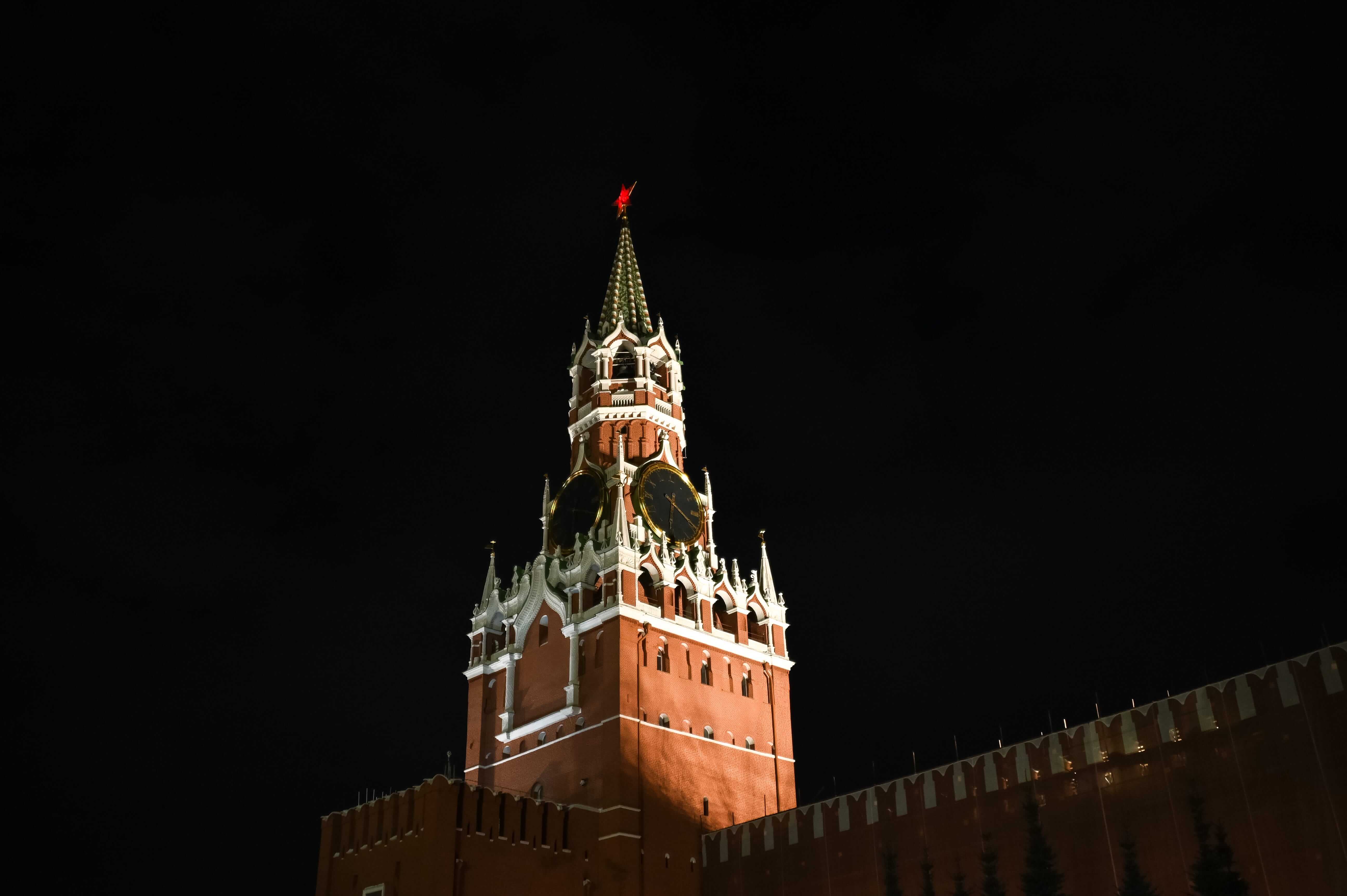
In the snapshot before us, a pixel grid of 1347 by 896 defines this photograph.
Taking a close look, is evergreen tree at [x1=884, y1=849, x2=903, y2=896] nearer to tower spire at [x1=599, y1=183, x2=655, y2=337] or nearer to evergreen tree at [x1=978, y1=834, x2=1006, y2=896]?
evergreen tree at [x1=978, y1=834, x2=1006, y2=896]

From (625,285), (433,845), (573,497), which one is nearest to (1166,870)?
(433,845)

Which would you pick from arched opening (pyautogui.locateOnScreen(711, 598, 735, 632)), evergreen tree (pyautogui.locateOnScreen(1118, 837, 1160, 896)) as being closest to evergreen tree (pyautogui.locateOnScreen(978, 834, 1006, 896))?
evergreen tree (pyautogui.locateOnScreen(1118, 837, 1160, 896))

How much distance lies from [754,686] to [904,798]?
15807 mm

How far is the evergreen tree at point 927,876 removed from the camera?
47.0 m

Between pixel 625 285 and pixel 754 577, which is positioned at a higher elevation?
pixel 625 285

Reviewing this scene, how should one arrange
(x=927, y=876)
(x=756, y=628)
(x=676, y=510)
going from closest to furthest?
1. (x=927, y=876)
2. (x=756, y=628)
3. (x=676, y=510)

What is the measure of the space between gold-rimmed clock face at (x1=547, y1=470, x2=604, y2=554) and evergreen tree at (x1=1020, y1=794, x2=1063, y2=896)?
28.4m

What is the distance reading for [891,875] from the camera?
48.9 meters

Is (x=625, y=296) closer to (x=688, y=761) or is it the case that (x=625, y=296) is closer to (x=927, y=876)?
(x=688, y=761)

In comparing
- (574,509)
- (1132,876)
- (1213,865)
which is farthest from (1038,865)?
(574,509)

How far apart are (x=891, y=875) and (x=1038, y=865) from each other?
6.62 metres

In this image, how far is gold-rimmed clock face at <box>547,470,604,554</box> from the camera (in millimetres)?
67312

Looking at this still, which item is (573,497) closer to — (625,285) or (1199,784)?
(625,285)

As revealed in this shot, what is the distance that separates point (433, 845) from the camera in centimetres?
5050
